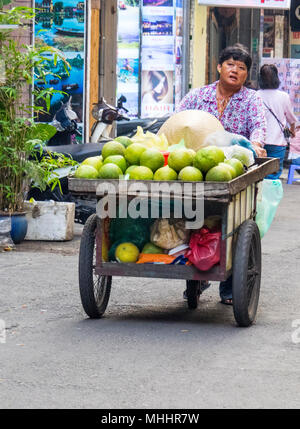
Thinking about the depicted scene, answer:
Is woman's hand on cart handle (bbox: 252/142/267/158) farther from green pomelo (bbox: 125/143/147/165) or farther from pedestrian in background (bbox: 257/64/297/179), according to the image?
pedestrian in background (bbox: 257/64/297/179)

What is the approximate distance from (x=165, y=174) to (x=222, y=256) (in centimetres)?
61

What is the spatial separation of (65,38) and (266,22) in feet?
48.2

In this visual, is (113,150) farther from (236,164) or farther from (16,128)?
(16,128)

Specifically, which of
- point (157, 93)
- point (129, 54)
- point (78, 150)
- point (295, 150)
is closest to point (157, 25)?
point (129, 54)

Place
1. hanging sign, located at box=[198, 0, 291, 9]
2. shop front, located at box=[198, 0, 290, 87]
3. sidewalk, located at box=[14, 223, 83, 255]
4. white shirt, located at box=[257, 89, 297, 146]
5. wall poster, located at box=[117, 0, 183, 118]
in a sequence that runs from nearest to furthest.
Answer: sidewalk, located at box=[14, 223, 83, 255], white shirt, located at box=[257, 89, 297, 146], hanging sign, located at box=[198, 0, 291, 9], wall poster, located at box=[117, 0, 183, 118], shop front, located at box=[198, 0, 290, 87]

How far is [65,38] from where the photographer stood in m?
12.9

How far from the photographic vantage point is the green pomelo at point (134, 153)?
6153 millimetres

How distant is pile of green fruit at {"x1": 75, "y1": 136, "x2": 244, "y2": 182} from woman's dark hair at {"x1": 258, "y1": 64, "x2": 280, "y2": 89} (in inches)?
234

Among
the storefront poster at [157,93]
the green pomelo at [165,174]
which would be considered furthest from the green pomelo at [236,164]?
the storefront poster at [157,93]

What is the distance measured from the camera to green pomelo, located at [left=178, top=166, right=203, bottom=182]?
19.1ft

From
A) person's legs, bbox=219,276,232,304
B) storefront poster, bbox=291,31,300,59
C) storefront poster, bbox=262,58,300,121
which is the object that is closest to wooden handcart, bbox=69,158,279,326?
person's legs, bbox=219,276,232,304

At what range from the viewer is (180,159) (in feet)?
19.5

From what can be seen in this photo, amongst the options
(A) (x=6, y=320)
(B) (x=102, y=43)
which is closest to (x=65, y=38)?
(B) (x=102, y=43)
